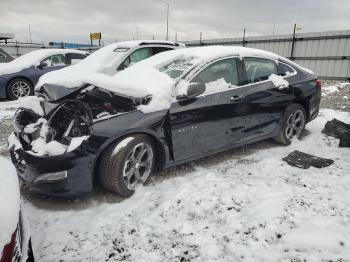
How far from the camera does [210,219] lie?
3049 mm

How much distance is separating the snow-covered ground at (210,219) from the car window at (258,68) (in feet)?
4.32

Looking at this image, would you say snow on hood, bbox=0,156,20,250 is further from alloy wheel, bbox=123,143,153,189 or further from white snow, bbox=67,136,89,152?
alloy wheel, bbox=123,143,153,189

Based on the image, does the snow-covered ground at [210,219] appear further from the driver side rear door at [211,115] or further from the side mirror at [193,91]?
the side mirror at [193,91]

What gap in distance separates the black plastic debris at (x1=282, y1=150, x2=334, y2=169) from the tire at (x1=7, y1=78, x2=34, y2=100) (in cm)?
769

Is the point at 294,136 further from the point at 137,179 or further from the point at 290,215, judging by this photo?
the point at 137,179

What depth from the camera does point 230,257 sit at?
2525 mm

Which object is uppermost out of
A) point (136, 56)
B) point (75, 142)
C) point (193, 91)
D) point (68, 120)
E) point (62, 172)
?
point (136, 56)

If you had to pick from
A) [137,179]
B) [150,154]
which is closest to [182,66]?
[150,154]

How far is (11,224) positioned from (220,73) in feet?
10.3

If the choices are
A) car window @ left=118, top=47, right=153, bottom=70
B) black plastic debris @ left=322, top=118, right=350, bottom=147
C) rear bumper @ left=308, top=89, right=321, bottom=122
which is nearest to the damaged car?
rear bumper @ left=308, top=89, right=321, bottom=122

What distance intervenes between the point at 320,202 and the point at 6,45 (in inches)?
876

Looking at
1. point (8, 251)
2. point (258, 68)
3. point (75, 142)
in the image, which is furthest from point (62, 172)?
point (258, 68)

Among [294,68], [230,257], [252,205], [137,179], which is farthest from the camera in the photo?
[294,68]

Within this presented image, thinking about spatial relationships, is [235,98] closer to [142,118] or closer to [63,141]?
[142,118]
